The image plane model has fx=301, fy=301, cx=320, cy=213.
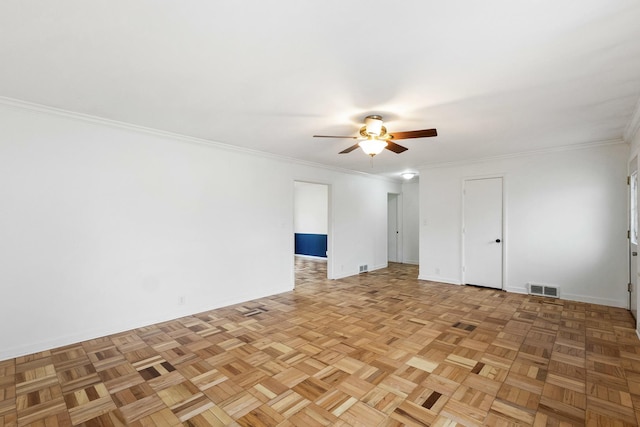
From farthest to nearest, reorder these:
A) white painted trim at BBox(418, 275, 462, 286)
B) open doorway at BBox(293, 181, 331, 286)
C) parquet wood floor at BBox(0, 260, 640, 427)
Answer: open doorway at BBox(293, 181, 331, 286) < white painted trim at BBox(418, 275, 462, 286) < parquet wood floor at BBox(0, 260, 640, 427)

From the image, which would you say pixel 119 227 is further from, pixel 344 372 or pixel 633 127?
pixel 633 127

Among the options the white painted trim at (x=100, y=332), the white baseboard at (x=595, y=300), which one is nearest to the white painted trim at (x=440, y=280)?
the white baseboard at (x=595, y=300)

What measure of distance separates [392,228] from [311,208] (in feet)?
8.23

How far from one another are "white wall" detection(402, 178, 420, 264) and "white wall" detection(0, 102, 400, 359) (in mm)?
4334

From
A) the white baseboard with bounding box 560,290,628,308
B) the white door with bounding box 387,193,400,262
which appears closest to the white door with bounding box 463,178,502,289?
the white baseboard with bounding box 560,290,628,308

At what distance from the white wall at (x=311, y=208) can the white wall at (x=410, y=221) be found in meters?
2.23

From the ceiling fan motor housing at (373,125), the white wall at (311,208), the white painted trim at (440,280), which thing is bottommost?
the white painted trim at (440,280)

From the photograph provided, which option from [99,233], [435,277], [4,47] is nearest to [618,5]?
[4,47]

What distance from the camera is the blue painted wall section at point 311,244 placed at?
29.2 ft

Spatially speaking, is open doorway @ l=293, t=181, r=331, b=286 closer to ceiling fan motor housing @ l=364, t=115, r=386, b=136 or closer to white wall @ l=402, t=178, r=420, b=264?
white wall @ l=402, t=178, r=420, b=264

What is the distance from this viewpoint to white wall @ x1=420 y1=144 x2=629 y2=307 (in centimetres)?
438

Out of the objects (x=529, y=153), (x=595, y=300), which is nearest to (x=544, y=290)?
(x=595, y=300)

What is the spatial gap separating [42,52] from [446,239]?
6144mm

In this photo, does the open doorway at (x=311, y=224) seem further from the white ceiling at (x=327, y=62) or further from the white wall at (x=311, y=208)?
the white ceiling at (x=327, y=62)
